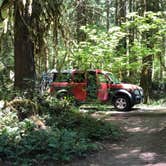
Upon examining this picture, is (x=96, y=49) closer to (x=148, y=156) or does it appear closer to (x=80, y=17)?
(x=80, y=17)

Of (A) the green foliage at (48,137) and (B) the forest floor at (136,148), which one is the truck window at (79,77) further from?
(A) the green foliage at (48,137)

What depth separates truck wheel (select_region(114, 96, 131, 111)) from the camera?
1800 centimetres

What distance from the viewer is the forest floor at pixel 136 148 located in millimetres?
8211

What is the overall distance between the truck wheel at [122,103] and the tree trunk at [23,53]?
704 centimetres

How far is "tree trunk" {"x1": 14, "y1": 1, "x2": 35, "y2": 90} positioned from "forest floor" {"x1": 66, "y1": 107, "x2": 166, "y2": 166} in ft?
10.3

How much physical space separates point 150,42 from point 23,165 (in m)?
11.5

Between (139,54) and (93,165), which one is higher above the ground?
(139,54)

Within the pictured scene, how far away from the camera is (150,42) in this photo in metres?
17.9

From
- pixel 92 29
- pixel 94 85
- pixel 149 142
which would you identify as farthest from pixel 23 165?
pixel 92 29

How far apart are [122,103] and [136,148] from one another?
28.5 feet

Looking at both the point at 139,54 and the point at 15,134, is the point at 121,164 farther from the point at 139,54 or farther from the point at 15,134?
the point at 139,54

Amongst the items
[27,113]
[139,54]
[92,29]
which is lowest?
[27,113]

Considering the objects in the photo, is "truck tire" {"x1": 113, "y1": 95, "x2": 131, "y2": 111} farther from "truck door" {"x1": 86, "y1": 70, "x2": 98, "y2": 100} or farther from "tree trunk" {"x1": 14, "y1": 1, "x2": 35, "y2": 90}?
"tree trunk" {"x1": 14, "y1": 1, "x2": 35, "y2": 90}

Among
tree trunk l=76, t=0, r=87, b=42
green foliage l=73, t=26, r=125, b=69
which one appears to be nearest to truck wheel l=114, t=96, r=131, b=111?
green foliage l=73, t=26, r=125, b=69
